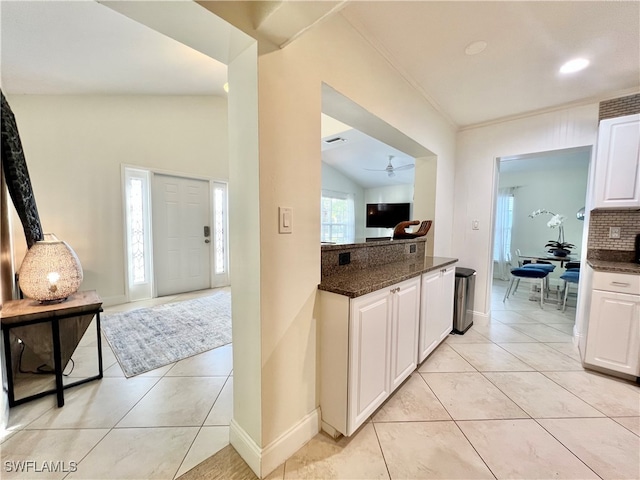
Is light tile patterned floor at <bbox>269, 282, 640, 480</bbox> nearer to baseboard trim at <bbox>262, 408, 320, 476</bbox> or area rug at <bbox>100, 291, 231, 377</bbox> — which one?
baseboard trim at <bbox>262, 408, 320, 476</bbox>

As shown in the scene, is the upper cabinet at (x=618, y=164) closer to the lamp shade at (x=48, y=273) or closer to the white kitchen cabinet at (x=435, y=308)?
the white kitchen cabinet at (x=435, y=308)

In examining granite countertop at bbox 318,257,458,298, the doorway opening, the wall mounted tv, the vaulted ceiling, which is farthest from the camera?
the wall mounted tv

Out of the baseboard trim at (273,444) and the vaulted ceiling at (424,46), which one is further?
the vaulted ceiling at (424,46)

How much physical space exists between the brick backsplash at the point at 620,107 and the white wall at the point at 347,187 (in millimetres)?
4911

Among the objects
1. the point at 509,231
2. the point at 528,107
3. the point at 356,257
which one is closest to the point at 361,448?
the point at 356,257

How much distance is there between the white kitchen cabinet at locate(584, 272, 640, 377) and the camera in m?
1.91

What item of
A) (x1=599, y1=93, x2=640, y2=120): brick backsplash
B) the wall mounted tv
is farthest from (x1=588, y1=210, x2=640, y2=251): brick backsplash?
the wall mounted tv

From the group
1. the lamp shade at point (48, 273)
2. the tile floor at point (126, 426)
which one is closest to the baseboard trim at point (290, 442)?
the tile floor at point (126, 426)

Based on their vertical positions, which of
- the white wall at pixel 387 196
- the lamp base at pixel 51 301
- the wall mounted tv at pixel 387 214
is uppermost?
the white wall at pixel 387 196

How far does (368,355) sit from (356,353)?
0.13 m

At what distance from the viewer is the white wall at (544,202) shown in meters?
4.88

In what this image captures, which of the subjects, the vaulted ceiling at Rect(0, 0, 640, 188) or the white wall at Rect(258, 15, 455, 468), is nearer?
the white wall at Rect(258, 15, 455, 468)

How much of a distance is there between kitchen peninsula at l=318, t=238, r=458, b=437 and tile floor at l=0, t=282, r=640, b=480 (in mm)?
189

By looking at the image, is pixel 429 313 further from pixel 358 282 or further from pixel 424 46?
pixel 424 46
